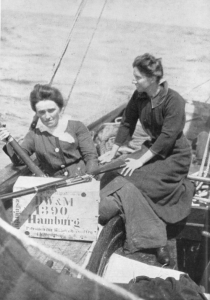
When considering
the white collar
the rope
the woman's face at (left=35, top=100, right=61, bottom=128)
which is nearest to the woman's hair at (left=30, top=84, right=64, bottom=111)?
the woman's face at (left=35, top=100, right=61, bottom=128)

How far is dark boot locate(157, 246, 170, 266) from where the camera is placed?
288 cm

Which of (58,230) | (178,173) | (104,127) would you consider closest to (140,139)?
(104,127)

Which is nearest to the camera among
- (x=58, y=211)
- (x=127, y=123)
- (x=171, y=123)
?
(x=58, y=211)

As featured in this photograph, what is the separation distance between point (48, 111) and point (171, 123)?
743 millimetres

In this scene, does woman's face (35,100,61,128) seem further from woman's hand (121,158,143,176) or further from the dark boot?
the dark boot

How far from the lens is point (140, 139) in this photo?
428cm

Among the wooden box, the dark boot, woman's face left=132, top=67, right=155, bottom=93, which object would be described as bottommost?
the dark boot

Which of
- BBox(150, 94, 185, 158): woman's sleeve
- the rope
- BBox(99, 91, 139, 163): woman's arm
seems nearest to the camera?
the rope

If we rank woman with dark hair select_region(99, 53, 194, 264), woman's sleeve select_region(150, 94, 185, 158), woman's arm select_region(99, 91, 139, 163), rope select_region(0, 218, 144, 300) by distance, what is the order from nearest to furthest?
rope select_region(0, 218, 144, 300)
woman with dark hair select_region(99, 53, 194, 264)
woman's sleeve select_region(150, 94, 185, 158)
woman's arm select_region(99, 91, 139, 163)

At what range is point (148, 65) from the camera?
2.89m

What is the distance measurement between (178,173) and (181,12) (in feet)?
3.19

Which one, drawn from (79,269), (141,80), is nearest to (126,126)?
(141,80)

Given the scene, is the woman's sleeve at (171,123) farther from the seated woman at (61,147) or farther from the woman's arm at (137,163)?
the seated woman at (61,147)

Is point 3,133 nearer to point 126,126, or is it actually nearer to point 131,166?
point 131,166
